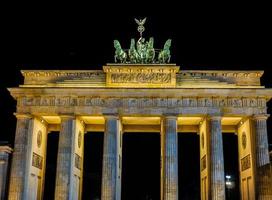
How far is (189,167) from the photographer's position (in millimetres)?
55781

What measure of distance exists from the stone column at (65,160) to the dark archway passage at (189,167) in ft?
71.5

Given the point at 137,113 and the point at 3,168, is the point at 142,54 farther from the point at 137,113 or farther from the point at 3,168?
the point at 3,168

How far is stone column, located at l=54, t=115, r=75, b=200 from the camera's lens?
36.3 meters

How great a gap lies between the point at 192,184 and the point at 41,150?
23.2 metres

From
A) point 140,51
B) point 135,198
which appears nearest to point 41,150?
point 140,51

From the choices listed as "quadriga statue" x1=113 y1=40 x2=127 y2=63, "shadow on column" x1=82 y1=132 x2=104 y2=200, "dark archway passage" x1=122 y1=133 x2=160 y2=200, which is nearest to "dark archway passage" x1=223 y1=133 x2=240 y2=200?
"dark archway passage" x1=122 y1=133 x2=160 y2=200

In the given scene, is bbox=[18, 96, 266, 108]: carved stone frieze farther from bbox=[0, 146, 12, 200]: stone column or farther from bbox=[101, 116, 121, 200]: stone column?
bbox=[0, 146, 12, 200]: stone column

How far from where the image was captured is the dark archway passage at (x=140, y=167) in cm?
5484

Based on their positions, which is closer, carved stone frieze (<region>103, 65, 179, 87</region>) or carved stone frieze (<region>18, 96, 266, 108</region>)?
carved stone frieze (<region>18, 96, 266, 108</region>)

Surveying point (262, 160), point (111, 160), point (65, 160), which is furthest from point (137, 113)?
point (262, 160)

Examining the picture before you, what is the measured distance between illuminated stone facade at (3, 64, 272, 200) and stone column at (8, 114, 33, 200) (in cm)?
9

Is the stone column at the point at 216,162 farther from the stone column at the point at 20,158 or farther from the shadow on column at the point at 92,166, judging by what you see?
the shadow on column at the point at 92,166

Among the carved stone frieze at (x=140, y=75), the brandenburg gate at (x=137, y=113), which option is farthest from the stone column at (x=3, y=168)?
the carved stone frieze at (x=140, y=75)

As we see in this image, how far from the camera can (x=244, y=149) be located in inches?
1592
